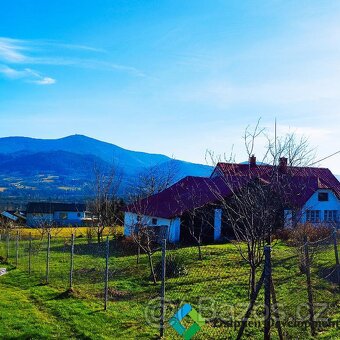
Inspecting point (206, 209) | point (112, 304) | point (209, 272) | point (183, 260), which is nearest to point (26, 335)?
point (112, 304)

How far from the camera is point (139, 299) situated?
37.1 ft

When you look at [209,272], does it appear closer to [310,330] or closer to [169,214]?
[310,330]

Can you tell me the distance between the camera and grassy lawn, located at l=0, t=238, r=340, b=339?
26.5ft

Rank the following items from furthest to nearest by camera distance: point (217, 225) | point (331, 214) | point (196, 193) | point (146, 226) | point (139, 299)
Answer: point (331, 214), point (196, 193), point (217, 225), point (146, 226), point (139, 299)

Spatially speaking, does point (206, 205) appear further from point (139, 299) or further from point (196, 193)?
point (139, 299)

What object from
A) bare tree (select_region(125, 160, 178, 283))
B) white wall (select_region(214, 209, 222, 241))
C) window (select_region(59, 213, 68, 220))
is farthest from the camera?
window (select_region(59, 213, 68, 220))

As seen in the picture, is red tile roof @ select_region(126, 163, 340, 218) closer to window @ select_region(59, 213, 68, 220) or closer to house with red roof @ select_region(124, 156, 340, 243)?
house with red roof @ select_region(124, 156, 340, 243)

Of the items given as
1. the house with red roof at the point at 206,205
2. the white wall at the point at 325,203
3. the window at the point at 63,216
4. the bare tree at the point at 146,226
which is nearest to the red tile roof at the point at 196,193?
the house with red roof at the point at 206,205

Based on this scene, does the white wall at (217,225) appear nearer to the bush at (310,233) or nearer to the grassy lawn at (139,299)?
the bush at (310,233)

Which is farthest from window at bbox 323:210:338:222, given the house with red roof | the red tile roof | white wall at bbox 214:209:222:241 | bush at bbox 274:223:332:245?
bush at bbox 274:223:332:245

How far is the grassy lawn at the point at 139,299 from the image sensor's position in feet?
26.5

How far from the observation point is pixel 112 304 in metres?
10.4

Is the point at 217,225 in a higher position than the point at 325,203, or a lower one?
lower

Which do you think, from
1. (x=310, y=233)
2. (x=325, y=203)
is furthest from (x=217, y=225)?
(x=325, y=203)
